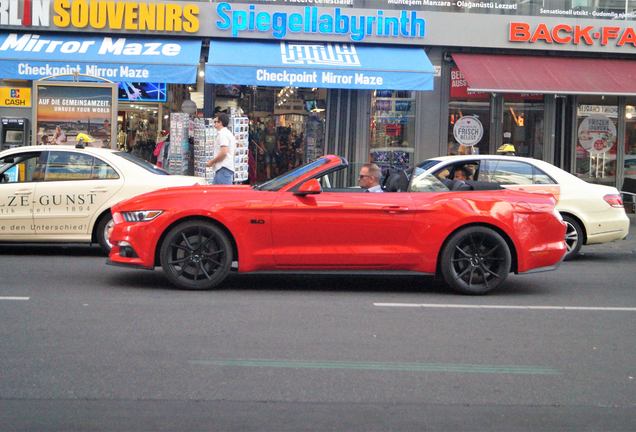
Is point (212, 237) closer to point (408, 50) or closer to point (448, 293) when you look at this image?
point (448, 293)

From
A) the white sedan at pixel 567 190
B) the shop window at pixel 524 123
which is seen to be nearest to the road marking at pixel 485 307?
the white sedan at pixel 567 190

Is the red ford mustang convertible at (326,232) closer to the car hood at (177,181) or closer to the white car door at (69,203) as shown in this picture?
the white car door at (69,203)

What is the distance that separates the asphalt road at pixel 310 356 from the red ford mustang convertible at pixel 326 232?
0.32 meters

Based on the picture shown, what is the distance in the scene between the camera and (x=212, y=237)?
8.31 meters

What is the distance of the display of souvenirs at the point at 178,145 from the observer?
1614 centimetres

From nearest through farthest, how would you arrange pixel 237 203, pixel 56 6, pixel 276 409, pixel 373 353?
1. pixel 276 409
2. pixel 373 353
3. pixel 237 203
4. pixel 56 6

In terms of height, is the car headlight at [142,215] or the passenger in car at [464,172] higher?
the passenger in car at [464,172]

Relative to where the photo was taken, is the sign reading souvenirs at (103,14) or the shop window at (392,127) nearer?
the sign reading souvenirs at (103,14)

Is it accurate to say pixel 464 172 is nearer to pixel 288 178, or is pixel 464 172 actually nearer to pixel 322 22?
pixel 288 178

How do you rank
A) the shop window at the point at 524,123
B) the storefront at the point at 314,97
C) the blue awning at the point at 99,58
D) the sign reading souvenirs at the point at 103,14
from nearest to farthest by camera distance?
1. the blue awning at the point at 99,58
2. the storefront at the point at 314,97
3. the sign reading souvenirs at the point at 103,14
4. the shop window at the point at 524,123

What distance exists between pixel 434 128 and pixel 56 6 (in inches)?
319

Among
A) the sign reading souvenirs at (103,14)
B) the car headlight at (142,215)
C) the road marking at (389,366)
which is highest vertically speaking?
the sign reading souvenirs at (103,14)

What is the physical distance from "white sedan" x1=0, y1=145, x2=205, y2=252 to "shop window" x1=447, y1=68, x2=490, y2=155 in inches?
333

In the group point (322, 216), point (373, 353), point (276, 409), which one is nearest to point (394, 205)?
point (322, 216)
